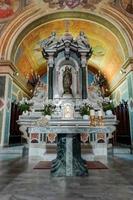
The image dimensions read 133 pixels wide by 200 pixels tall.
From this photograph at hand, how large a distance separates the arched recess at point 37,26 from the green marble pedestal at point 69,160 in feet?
25.5

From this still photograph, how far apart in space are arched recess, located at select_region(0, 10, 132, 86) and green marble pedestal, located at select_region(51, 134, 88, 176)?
778 cm

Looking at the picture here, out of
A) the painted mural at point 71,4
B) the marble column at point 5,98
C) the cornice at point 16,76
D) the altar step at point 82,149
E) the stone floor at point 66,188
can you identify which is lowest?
the stone floor at point 66,188

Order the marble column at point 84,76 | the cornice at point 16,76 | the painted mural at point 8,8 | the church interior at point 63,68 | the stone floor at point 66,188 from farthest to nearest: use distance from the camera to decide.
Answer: the painted mural at point 8,8
the marble column at point 84,76
the cornice at point 16,76
the church interior at point 63,68
the stone floor at point 66,188

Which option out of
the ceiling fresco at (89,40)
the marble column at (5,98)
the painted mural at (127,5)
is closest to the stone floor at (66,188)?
the marble column at (5,98)

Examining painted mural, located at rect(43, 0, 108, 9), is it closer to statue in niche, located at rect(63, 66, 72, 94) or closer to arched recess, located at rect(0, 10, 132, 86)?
arched recess, located at rect(0, 10, 132, 86)

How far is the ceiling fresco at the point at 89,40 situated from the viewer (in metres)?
12.1

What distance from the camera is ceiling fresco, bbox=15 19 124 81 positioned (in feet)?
39.8

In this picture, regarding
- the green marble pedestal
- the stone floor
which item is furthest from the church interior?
the stone floor

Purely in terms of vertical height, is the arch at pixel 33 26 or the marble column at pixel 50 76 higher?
the arch at pixel 33 26

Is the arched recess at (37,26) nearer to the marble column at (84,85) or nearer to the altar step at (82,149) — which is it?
the marble column at (84,85)

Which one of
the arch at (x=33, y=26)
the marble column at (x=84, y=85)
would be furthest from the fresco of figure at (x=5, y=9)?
the marble column at (x=84, y=85)

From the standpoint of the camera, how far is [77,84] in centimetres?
1100

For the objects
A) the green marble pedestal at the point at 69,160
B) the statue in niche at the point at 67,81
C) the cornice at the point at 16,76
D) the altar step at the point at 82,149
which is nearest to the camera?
the green marble pedestal at the point at 69,160

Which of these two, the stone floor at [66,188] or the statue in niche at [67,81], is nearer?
the stone floor at [66,188]
